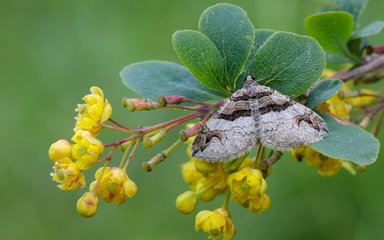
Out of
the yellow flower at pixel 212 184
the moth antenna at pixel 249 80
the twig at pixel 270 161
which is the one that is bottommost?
the yellow flower at pixel 212 184

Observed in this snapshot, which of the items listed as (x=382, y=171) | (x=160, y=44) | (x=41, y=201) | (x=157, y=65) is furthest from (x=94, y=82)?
(x=157, y=65)

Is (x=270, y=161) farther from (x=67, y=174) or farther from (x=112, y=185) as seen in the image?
(x=67, y=174)

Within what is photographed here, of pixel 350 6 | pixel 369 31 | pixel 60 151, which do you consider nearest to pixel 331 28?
pixel 369 31

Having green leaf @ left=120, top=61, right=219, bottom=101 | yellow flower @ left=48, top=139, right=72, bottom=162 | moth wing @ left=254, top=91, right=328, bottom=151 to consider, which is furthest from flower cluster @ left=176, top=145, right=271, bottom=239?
yellow flower @ left=48, top=139, right=72, bottom=162

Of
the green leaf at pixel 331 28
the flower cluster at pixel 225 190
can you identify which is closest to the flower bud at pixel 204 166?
the flower cluster at pixel 225 190

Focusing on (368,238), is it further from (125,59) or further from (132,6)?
(132,6)

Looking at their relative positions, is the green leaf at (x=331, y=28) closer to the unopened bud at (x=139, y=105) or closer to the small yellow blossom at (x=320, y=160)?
the small yellow blossom at (x=320, y=160)
